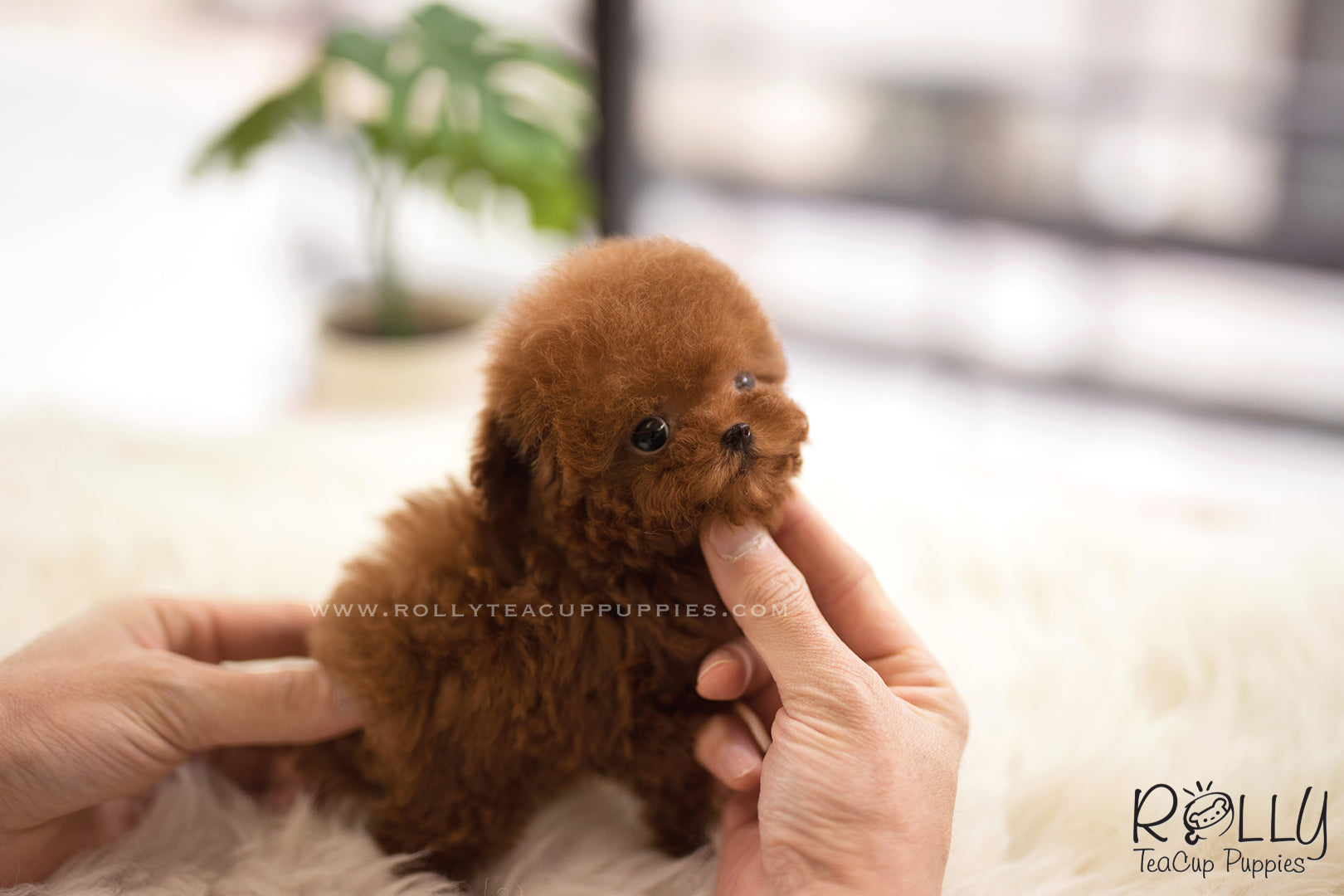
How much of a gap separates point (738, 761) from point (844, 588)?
20 centimetres

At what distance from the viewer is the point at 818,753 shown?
82 centimetres

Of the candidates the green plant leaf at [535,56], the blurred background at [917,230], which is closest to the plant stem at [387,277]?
the blurred background at [917,230]

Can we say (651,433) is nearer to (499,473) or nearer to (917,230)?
(499,473)

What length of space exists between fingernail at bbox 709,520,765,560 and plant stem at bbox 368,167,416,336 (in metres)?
1.65

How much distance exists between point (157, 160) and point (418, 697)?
3.45 meters

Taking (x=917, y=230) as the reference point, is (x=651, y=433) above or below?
below

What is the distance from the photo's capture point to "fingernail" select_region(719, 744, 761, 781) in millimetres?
889

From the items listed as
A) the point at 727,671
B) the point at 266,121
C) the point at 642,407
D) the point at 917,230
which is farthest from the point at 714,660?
the point at 917,230

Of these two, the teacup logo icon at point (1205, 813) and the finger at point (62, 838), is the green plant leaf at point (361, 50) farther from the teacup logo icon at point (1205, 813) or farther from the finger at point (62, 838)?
the teacup logo icon at point (1205, 813)

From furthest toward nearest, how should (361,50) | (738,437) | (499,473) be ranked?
(361,50) < (499,473) < (738,437)

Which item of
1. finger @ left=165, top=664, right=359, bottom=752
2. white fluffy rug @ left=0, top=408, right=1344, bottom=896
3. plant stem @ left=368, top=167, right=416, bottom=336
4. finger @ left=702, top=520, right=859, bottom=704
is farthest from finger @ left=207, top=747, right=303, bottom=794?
plant stem @ left=368, top=167, right=416, bottom=336

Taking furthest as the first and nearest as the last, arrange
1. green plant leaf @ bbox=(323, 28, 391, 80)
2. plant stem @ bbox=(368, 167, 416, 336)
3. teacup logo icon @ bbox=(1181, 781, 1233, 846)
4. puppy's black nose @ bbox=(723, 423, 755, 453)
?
plant stem @ bbox=(368, 167, 416, 336), green plant leaf @ bbox=(323, 28, 391, 80), teacup logo icon @ bbox=(1181, 781, 1233, 846), puppy's black nose @ bbox=(723, 423, 755, 453)

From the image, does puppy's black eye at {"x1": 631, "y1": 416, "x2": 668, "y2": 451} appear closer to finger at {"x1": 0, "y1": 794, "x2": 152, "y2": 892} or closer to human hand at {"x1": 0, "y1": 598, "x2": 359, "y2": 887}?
human hand at {"x1": 0, "y1": 598, "x2": 359, "y2": 887}

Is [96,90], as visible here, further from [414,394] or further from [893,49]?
[893,49]
